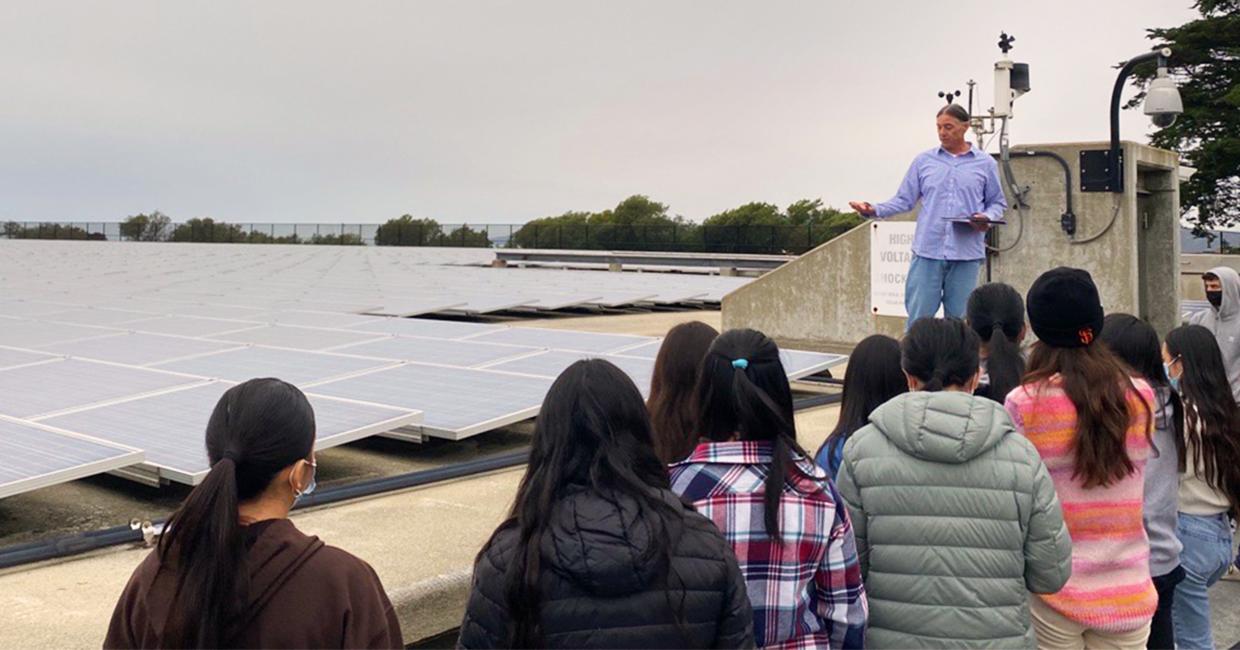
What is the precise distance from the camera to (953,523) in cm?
316

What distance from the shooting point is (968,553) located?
10.4 ft

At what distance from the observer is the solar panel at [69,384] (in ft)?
23.5

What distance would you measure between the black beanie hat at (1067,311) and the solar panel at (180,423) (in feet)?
11.7

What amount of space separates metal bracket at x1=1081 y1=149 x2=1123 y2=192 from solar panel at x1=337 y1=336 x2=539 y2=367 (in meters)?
5.29

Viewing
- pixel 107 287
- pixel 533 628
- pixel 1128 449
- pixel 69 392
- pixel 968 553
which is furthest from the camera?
pixel 107 287

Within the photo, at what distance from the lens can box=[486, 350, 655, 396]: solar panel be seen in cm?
867

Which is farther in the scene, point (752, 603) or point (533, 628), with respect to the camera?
point (752, 603)

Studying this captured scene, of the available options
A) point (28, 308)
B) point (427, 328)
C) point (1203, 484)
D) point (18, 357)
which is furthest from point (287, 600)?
point (28, 308)

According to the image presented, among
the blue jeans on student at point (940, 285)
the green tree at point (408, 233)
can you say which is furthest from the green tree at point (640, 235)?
the blue jeans on student at point (940, 285)

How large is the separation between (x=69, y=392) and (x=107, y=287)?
598 inches

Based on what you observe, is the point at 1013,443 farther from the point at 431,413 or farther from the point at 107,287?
the point at 107,287

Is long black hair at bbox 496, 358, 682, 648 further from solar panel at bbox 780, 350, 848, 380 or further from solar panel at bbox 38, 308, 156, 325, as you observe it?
solar panel at bbox 38, 308, 156, 325

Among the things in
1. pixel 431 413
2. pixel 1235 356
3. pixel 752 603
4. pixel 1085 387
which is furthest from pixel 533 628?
pixel 1235 356

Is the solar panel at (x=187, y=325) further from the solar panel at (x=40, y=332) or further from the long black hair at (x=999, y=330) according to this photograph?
the long black hair at (x=999, y=330)
